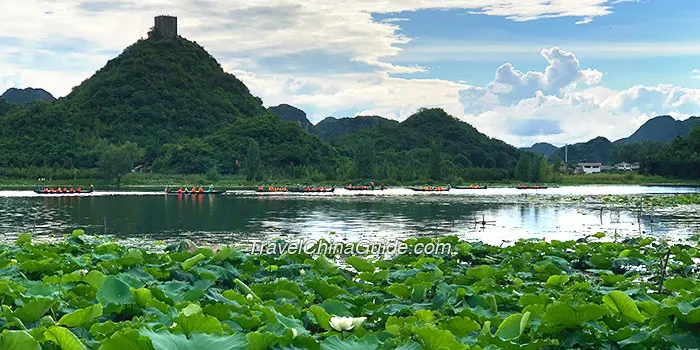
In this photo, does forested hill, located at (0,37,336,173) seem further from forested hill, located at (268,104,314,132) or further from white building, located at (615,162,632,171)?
white building, located at (615,162,632,171)

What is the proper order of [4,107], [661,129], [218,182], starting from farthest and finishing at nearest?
[661,129], [4,107], [218,182]

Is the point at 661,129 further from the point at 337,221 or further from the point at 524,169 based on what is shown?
the point at 337,221

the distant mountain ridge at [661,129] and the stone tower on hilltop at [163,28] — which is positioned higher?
the stone tower on hilltop at [163,28]

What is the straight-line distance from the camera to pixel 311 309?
4129 millimetres

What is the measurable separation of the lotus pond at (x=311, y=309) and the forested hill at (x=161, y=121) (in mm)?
81223

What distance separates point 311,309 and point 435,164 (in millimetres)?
79238

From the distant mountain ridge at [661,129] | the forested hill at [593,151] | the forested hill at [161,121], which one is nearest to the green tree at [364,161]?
the forested hill at [161,121]

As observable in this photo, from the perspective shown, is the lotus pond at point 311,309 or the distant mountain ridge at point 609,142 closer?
the lotus pond at point 311,309

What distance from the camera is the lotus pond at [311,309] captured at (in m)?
3.06

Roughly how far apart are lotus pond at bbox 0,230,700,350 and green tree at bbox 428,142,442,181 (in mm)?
73951

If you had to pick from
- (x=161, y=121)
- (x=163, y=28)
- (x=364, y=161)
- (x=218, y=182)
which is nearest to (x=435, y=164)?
(x=364, y=161)

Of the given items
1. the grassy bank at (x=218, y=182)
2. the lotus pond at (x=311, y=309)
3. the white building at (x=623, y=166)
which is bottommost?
the grassy bank at (x=218, y=182)

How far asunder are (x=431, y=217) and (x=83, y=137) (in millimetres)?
77820

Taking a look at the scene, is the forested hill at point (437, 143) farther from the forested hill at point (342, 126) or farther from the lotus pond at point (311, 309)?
the lotus pond at point (311, 309)
